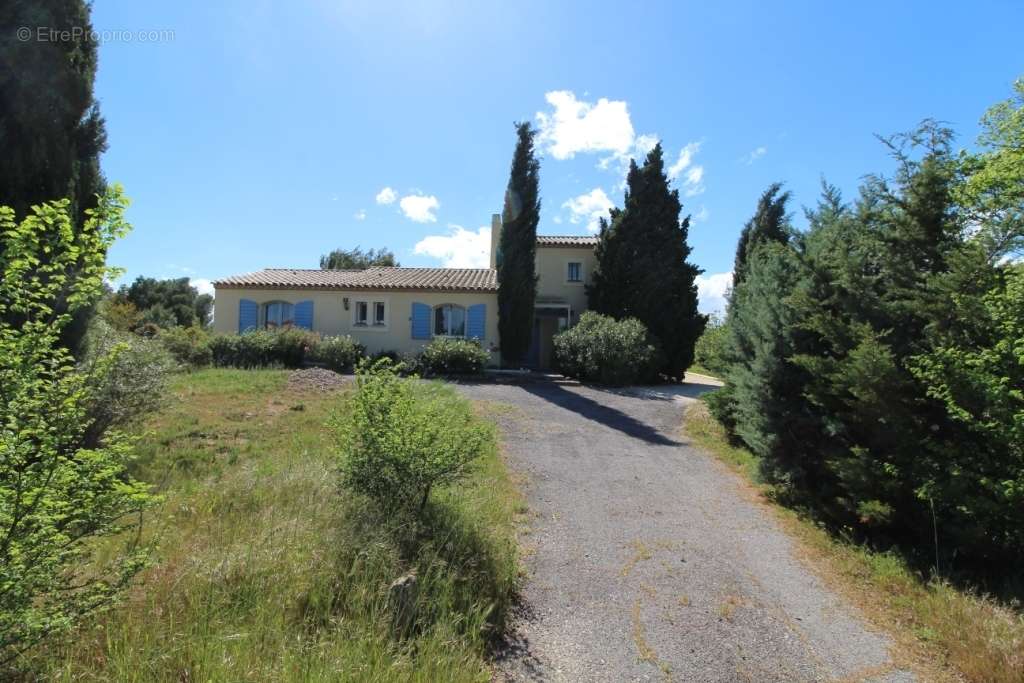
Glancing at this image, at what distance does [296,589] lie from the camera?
322 cm

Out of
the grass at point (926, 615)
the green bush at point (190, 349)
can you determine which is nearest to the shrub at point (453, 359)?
the green bush at point (190, 349)

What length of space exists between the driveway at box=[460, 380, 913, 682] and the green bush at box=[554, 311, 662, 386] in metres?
8.16

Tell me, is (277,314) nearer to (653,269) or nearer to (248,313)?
(248,313)

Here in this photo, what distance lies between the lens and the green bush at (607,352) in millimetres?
15727

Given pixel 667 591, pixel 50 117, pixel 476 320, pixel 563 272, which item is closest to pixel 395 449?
pixel 667 591

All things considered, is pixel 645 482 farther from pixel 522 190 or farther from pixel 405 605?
pixel 522 190

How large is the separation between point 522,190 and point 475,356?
6112mm

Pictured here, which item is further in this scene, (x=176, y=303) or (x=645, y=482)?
(x=176, y=303)

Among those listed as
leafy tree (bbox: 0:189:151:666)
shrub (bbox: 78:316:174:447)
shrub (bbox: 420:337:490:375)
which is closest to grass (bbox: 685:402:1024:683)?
leafy tree (bbox: 0:189:151:666)

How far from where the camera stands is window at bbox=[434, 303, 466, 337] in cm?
Answer: 1905

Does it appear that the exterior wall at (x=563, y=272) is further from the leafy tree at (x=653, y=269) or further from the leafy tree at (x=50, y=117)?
the leafy tree at (x=50, y=117)

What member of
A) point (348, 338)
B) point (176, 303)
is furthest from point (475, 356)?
point (176, 303)

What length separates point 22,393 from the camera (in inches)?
83.8

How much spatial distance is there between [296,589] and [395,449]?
124 cm
